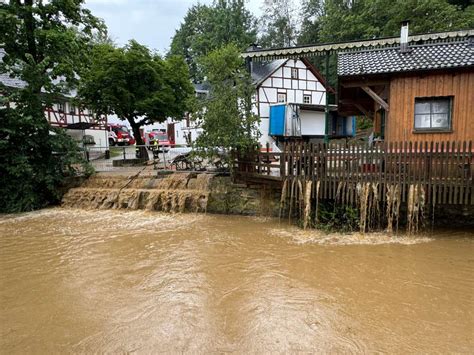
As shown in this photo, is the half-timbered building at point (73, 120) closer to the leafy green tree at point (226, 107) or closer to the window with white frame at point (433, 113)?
the leafy green tree at point (226, 107)

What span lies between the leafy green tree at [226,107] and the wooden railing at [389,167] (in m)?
1.86

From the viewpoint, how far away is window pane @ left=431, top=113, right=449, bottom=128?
853 centimetres

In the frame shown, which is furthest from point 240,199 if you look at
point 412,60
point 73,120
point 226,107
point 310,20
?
point 310,20

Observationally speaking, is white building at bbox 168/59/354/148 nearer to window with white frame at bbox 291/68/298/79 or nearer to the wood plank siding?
window with white frame at bbox 291/68/298/79

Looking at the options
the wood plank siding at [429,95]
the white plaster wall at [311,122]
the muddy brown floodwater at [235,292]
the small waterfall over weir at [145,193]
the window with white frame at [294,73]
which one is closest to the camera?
the muddy brown floodwater at [235,292]

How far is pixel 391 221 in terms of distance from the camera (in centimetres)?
834

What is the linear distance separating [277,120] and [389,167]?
12.8 meters

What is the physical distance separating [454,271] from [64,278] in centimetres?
725

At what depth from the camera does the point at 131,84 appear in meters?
16.8

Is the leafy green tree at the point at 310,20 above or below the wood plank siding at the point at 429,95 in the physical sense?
above

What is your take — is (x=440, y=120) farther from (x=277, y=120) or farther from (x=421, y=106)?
(x=277, y=120)

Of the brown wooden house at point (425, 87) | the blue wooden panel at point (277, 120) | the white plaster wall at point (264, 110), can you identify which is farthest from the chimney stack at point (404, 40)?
the white plaster wall at point (264, 110)

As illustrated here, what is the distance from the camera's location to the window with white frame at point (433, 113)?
8516 millimetres

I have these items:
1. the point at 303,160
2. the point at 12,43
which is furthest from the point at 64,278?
the point at 12,43
